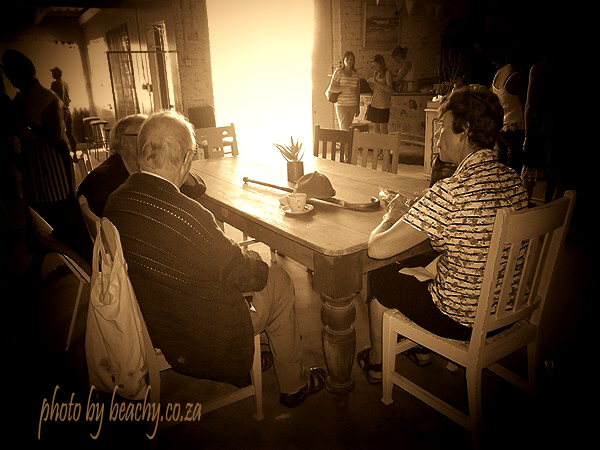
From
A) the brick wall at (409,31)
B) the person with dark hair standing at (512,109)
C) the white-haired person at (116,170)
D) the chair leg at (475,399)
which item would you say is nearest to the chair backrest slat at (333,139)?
the white-haired person at (116,170)

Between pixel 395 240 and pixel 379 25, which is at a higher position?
pixel 379 25

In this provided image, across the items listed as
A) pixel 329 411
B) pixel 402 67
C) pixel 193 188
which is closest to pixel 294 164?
pixel 193 188

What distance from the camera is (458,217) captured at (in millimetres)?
1438

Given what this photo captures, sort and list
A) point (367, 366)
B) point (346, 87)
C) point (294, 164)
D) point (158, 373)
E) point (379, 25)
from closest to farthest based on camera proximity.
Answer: point (158, 373) < point (367, 366) < point (294, 164) < point (346, 87) < point (379, 25)

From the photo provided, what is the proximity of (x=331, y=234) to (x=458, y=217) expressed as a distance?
0.49m

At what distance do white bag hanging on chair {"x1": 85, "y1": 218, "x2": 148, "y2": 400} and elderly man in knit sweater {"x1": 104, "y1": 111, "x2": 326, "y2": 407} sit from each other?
2.3 inches

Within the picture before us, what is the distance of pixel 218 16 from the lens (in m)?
6.60

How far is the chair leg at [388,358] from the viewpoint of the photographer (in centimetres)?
180

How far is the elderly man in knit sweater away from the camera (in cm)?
138

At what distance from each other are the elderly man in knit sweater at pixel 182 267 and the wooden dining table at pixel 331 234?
210mm

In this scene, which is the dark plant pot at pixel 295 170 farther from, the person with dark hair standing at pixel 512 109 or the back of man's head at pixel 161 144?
the person with dark hair standing at pixel 512 109

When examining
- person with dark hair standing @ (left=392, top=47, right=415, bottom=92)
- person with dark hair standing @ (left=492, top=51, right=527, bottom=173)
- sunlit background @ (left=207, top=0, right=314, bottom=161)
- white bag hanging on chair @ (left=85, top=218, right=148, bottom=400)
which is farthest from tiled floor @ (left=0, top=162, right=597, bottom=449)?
person with dark hair standing @ (left=392, top=47, right=415, bottom=92)

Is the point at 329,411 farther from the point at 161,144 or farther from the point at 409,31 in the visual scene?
the point at 409,31

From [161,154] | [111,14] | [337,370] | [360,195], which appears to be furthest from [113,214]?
[111,14]
